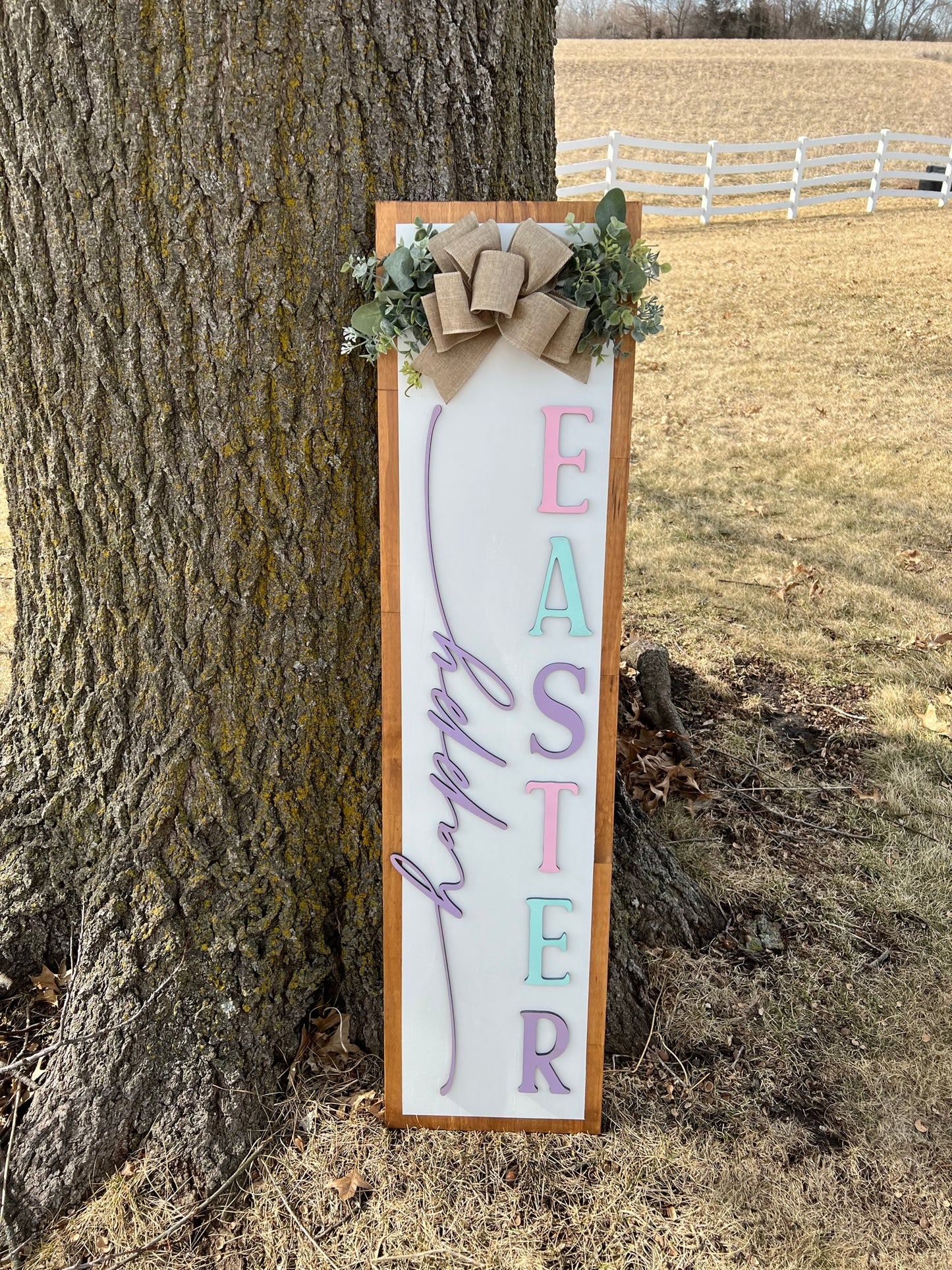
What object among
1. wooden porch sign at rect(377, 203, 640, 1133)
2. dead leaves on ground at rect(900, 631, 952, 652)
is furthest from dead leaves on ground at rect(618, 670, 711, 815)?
dead leaves on ground at rect(900, 631, 952, 652)

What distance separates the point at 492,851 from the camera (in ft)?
7.24

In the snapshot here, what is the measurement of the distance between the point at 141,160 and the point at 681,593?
347 centimetres

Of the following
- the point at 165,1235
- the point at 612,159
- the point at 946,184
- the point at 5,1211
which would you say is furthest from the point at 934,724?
the point at 946,184

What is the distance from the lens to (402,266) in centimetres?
185

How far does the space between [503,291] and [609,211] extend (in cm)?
27

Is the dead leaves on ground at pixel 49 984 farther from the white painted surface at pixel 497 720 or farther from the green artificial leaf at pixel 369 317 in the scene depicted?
the green artificial leaf at pixel 369 317

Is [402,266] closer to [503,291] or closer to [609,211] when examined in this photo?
[503,291]

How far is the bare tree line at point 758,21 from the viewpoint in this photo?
38531mm

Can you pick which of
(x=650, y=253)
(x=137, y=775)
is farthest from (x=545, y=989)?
(x=650, y=253)

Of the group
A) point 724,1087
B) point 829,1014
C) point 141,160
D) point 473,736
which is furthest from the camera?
point 829,1014

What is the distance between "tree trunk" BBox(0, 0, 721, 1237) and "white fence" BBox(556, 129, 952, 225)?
1356 centimetres

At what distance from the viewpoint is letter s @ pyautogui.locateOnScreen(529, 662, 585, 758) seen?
211cm

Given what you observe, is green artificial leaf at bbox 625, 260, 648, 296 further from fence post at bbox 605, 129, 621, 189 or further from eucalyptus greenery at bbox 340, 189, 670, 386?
fence post at bbox 605, 129, 621, 189

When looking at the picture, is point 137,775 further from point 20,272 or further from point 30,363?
point 20,272
